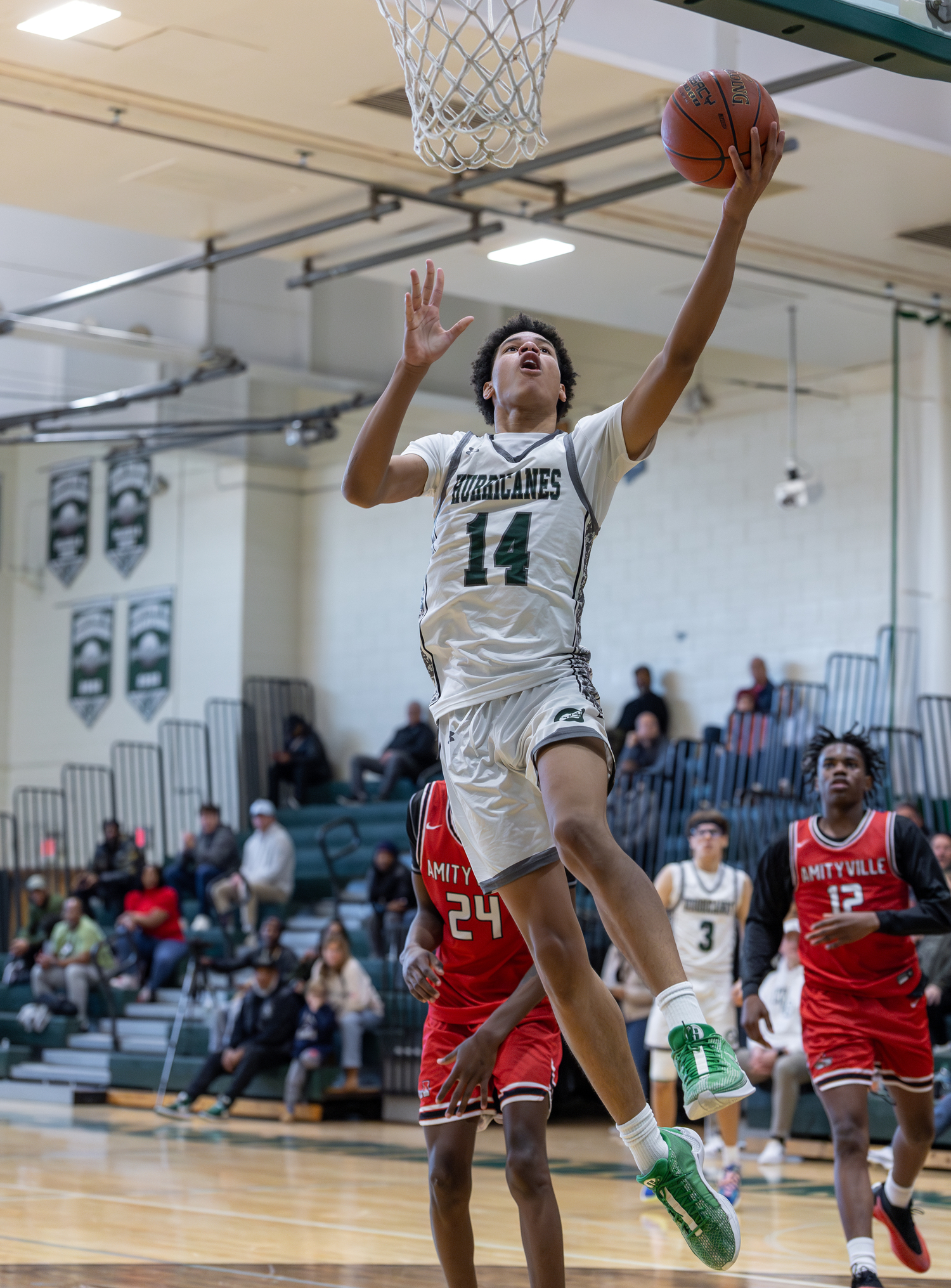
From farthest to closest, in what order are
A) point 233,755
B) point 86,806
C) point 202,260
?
1. point 86,806
2. point 233,755
3. point 202,260

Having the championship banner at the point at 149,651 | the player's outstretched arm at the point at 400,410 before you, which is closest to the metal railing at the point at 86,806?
the championship banner at the point at 149,651

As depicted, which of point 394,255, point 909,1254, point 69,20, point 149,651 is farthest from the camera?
point 149,651

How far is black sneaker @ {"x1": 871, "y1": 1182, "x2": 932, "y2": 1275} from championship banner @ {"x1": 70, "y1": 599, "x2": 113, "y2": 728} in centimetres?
1701

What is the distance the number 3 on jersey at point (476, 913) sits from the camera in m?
4.84

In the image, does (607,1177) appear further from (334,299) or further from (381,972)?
(334,299)

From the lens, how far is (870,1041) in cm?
602

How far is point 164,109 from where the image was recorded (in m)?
10.1

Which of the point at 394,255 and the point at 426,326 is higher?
the point at 394,255

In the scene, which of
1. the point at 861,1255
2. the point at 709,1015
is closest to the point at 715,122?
the point at 861,1255

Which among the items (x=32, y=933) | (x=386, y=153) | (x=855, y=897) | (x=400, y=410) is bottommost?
(x=32, y=933)

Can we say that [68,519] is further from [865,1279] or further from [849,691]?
[865,1279]

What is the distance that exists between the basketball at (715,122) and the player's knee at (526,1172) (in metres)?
2.41

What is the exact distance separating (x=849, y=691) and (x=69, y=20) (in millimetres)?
9487

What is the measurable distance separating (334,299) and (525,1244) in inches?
484
